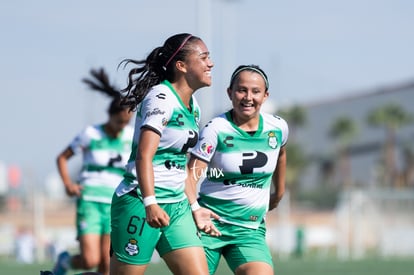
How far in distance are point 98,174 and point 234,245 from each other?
4.03 meters

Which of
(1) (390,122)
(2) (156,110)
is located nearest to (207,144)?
(2) (156,110)

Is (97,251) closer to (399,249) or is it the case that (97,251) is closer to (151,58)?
(151,58)

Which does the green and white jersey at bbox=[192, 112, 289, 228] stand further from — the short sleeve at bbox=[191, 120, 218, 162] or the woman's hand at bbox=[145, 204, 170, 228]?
the woman's hand at bbox=[145, 204, 170, 228]

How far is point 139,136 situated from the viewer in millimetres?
7090

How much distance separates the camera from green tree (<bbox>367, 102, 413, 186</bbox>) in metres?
81.3

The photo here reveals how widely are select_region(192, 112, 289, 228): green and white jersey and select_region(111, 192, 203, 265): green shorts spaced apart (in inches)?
36.6

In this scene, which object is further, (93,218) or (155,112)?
(93,218)

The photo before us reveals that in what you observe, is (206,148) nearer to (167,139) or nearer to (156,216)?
(167,139)

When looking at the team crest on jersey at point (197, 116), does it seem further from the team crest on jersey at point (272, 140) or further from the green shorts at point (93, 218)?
A: the green shorts at point (93, 218)

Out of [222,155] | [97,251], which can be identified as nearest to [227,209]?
[222,155]

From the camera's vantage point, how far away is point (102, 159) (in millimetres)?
11938

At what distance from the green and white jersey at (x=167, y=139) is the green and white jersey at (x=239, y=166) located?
80 centimetres

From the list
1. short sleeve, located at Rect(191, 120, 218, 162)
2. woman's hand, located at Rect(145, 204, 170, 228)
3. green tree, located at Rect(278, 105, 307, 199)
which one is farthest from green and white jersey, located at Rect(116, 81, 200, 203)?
green tree, located at Rect(278, 105, 307, 199)

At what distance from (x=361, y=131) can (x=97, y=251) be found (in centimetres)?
7649
